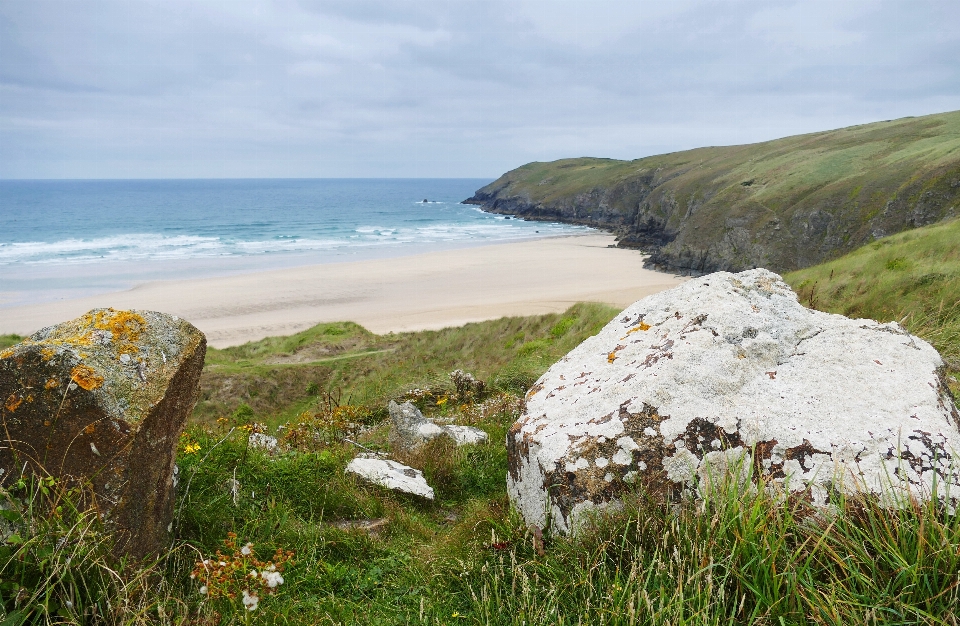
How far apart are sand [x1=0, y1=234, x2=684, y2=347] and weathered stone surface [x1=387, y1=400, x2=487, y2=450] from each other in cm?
2294

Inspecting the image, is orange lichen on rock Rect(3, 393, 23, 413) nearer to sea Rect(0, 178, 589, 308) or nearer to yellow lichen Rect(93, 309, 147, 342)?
yellow lichen Rect(93, 309, 147, 342)

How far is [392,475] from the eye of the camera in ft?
16.8

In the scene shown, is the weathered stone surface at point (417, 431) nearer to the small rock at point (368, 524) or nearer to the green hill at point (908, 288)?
the small rock at point (368, 524)

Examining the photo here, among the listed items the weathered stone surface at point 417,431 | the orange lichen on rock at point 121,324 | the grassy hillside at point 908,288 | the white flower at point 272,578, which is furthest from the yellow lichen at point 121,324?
the grassy hillside at point 908,288

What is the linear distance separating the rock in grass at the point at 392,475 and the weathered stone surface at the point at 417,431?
0.98 meters

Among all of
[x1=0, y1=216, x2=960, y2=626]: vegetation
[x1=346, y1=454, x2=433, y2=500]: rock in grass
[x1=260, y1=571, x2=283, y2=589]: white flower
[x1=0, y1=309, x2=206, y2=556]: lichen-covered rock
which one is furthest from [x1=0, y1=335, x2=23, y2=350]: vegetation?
[x1=260, y1=571, x2=283, y2=589]: white flower

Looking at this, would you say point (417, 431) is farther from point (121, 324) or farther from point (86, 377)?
point (86, 377)

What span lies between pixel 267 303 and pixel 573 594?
37670 mm

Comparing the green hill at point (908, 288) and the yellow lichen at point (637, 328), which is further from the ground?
Answer: the yellow lichen at point (637, 328)

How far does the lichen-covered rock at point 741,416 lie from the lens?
134 inches

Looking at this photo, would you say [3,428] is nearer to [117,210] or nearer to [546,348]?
[546,348]

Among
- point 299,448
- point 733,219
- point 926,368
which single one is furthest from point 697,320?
point 733,219

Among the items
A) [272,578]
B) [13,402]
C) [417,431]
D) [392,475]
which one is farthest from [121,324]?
[417,431]

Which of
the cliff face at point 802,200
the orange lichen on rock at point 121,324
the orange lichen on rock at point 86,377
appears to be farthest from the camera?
the cliff face at point 802,200
